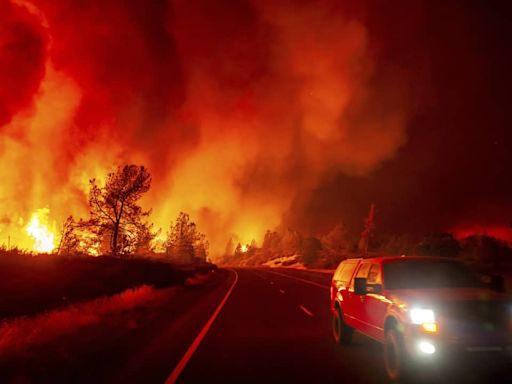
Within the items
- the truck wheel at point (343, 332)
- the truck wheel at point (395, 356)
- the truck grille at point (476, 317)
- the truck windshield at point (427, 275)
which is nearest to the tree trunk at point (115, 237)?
the truck wheel at point (343, 332)

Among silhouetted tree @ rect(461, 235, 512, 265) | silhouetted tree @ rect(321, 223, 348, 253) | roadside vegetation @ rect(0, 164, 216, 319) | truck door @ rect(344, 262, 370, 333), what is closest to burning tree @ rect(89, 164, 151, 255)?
roadside vegetation @ rect(0, 164, 216, 319)

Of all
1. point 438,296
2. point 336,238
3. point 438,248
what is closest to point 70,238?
point 438,296

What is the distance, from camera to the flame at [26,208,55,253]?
1943 inches

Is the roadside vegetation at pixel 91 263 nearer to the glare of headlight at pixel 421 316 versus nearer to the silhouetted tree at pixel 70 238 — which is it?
the silhouetted tree at pixel 70 238

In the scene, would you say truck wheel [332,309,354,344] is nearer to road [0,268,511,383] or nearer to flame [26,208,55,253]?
road [0,268,511,383]

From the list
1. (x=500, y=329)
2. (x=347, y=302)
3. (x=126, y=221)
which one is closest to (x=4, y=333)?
(x=347, y=302)

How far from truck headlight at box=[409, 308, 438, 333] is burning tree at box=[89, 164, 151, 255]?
3095 cm

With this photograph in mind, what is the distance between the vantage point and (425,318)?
21.3ft

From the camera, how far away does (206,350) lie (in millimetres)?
9062

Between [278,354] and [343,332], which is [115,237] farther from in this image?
[278,354]

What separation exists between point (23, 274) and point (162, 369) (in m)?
12.1

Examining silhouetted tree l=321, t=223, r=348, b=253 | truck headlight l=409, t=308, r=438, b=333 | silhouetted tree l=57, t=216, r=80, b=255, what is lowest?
truck headlight l=409, t=308, r=438, b=333

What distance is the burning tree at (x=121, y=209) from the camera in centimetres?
3503

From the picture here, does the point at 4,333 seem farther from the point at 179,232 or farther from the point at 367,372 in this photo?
the point at 179,232
